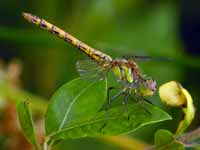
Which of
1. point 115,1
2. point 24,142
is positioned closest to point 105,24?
point 115,1

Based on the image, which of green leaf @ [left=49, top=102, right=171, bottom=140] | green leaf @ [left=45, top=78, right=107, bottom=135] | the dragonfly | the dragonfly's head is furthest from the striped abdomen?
green leaf @ [left=49, top=102, right=171, bottom=140]

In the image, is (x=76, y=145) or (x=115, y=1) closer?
(x=76, y=145)

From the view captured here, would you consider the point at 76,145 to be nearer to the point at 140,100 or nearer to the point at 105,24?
the point at 105,24

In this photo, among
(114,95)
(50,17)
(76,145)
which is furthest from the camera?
(50,17)

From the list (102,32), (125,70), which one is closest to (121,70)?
(125,70)

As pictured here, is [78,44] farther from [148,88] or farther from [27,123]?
[27,123]
